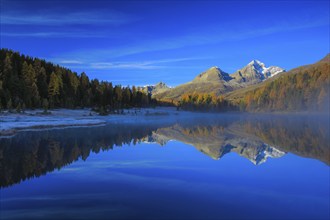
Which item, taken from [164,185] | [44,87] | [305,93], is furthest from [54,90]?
[305,93]

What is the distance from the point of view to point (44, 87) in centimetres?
9094

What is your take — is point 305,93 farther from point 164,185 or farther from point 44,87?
point 164,185

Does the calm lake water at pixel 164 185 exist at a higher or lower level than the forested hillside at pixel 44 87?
lower

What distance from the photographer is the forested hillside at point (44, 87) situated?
3137 inches

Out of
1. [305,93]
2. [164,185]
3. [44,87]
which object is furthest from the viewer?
[305,93]

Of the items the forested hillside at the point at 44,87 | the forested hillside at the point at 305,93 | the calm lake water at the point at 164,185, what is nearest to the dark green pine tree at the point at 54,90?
the forested hillside at the point at 44,87

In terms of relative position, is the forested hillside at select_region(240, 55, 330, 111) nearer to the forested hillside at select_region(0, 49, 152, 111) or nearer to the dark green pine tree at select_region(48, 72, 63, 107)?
the forested hillside at select_region(0, 49, 152, 111)

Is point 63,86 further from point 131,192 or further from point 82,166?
point 131,192

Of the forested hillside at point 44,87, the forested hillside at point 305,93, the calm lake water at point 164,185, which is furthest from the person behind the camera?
the forested hillside at point 305,93

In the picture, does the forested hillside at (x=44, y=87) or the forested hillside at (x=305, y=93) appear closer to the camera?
the forested hillside at (x=44, y=87)

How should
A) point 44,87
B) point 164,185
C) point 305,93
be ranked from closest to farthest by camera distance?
point 164,185 → point 44,87 → point 305,93

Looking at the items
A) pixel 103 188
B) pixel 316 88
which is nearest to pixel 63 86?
pixel 103 188

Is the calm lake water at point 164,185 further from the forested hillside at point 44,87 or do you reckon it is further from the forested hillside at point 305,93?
the forested hillside at point 305,93

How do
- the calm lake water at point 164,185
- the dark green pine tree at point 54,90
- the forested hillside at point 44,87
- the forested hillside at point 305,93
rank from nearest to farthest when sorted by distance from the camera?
the calm lake water at point 164,185 → the forested hillside at point 44,87 → the dark green pine tree at point 54,90 → the forested hillside at point 305,93
